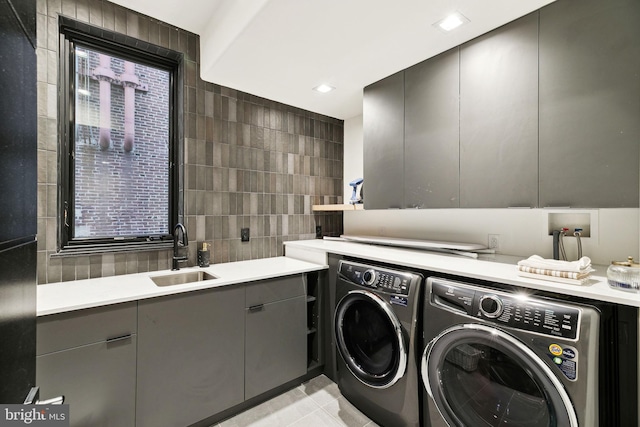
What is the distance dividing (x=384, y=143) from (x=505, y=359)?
1560mm

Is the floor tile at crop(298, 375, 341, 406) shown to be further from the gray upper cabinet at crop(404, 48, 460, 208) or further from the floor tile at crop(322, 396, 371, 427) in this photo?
the gray upper cabinet at crop(404, 48, 460, 208)

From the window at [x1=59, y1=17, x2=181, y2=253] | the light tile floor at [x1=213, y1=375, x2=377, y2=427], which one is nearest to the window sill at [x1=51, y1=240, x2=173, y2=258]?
the window at [x1=59, y1=17, x2=181, y2=253]

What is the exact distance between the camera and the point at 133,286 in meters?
1.66

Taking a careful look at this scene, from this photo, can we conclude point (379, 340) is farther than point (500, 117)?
Yes

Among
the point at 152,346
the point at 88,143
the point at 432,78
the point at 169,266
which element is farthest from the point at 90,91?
the point at 432,78

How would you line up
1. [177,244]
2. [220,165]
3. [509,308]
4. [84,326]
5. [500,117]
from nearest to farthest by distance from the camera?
[509,308], [84,326], [500,117], [177,244], [220,165]

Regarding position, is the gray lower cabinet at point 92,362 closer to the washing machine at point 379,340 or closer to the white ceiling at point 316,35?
the washing machine at point 379,340

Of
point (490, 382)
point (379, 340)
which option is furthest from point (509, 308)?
point (379, 340)

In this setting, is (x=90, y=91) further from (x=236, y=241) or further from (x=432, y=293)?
(x=432, y=293)

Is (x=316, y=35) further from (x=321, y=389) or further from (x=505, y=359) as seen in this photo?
(x=321, y=389)

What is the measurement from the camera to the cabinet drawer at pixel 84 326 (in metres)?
1.27

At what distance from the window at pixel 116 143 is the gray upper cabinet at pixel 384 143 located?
1.52 meters

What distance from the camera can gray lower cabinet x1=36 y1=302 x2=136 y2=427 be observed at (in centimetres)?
127

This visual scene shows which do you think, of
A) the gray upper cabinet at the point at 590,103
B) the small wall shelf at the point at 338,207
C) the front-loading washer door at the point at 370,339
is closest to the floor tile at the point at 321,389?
the front-loading washer door at the point at 370,339
